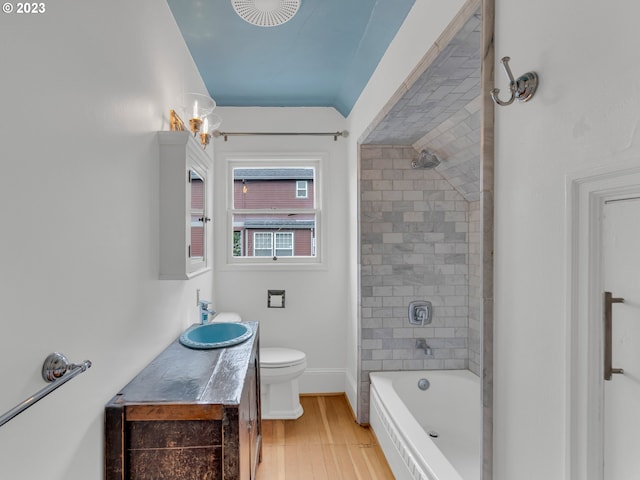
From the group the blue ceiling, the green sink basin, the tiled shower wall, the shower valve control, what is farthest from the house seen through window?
the green sink basin

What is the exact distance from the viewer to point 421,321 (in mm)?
2742

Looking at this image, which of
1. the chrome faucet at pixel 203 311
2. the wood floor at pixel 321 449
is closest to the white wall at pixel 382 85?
the wood floor at pixel 321 449

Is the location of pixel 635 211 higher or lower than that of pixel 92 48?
lower

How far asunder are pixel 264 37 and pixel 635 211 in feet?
7.23

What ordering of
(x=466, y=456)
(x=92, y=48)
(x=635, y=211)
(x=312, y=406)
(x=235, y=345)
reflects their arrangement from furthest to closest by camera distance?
(x=312, y=406)
(x=466, y=456)
(x=235, y=345)
(x=92, y=48)
(x=635, y=211)

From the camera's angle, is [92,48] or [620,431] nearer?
[620,431]

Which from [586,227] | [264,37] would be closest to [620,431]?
[586,227]

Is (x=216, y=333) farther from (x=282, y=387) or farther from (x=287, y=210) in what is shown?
(x=287, y=210)

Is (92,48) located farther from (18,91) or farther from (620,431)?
(620,431)

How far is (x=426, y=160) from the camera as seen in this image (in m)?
2.56

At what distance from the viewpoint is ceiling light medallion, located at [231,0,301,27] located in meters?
1.81

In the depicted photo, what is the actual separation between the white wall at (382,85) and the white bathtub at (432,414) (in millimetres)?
392

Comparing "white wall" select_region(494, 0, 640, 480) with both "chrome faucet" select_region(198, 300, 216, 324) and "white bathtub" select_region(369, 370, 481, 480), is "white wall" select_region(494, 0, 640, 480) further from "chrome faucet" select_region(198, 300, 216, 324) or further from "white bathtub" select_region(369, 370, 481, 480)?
"chrome faucet" select_region(198, 300, 216, 324)

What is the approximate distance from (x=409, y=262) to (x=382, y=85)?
1.27 meters
